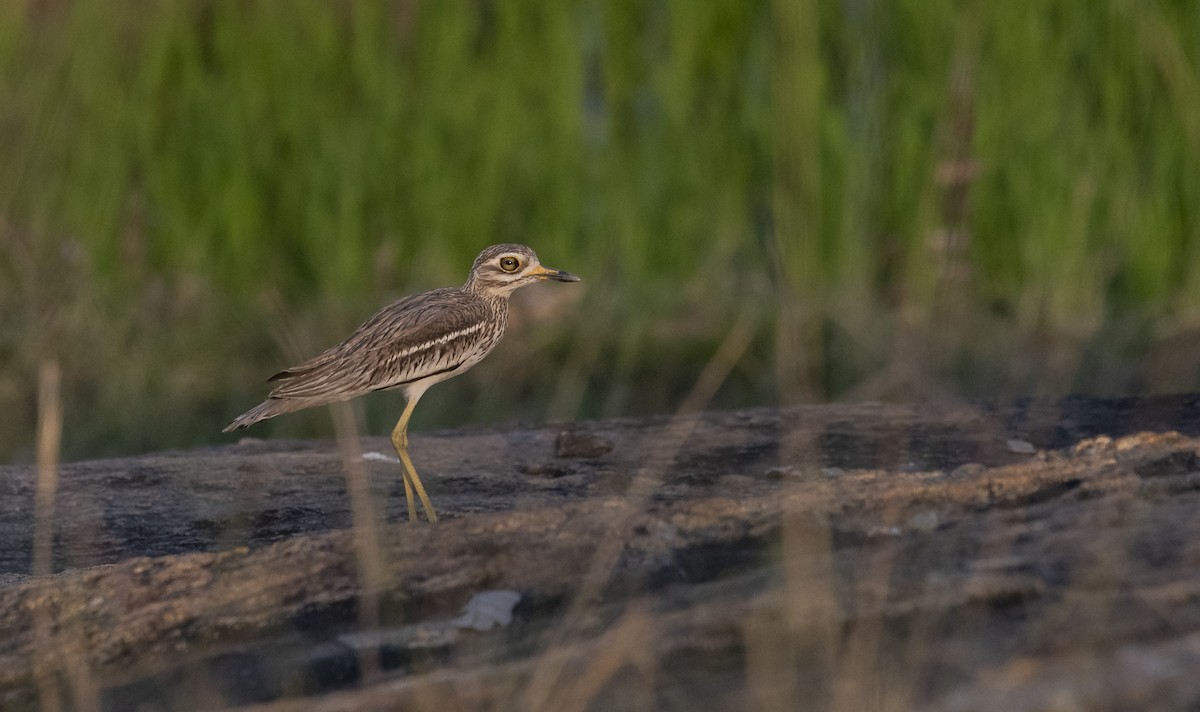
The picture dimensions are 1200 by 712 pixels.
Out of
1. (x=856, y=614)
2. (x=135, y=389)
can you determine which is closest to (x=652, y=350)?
(x=135, y=389)

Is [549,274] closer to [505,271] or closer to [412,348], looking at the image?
[505,271]

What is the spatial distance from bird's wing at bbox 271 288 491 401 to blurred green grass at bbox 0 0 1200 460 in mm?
1551

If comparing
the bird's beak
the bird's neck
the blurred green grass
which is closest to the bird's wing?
the bird's neck

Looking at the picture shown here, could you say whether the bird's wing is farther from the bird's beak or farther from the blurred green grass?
the blurred green grass

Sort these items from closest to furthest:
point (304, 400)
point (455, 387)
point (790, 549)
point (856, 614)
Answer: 1. point (856, 614)
2. point (790, 549)
3. point (304, 400)
4. point (455, 387)

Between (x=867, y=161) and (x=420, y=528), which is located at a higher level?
(x=867, y=161)

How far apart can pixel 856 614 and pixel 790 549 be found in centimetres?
40

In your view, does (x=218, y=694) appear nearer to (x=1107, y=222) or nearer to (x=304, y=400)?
(x=304, y=400)

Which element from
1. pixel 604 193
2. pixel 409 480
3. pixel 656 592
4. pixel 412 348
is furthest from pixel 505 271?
pixel 656 592

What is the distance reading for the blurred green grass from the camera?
642cm

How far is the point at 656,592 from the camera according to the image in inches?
117

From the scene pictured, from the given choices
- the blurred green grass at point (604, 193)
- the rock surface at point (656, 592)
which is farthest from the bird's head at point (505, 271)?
the blurred green grass at point (604, 193)

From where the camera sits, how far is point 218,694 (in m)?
2.70

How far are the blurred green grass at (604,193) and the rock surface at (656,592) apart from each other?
2.23 metres
